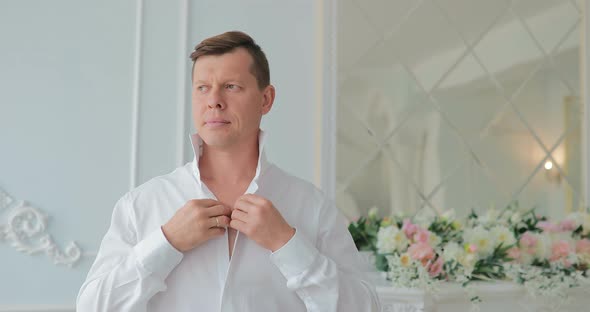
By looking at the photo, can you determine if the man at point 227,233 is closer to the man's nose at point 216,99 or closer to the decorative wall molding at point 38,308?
the man's nose at point 216,99

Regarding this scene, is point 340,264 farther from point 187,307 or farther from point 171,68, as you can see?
point 171,68

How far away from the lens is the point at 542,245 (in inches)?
98.3

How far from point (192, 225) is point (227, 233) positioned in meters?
0.11

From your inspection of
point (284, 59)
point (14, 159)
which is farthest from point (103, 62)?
point (284, 59)

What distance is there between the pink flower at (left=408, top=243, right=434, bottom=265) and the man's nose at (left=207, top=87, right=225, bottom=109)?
1.29m

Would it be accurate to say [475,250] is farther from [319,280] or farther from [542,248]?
[319,280]

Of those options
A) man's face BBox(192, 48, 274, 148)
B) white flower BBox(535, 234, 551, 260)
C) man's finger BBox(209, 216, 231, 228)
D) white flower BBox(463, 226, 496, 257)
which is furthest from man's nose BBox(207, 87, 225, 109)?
white flower BBox(535, 234, 551, 260)

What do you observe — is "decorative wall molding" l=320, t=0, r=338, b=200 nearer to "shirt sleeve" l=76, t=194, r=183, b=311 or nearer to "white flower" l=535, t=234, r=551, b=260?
"white flower" l=535, t=234, r=551, b=260

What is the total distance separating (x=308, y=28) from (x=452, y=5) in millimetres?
741

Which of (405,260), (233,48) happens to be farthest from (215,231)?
(405,260)

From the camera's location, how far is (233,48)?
1.26 m

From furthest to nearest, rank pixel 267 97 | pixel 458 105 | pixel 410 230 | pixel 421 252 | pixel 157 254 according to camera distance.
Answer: pixel 458 105 → pixel 410 230 → pixel 421 252 → pixel 267 97 → pixel 157 254

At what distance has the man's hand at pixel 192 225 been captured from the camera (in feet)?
3.76

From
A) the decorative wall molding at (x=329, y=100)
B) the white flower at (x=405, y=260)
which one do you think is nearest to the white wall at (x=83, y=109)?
the decorative wall molding at (x=329, y=100)
